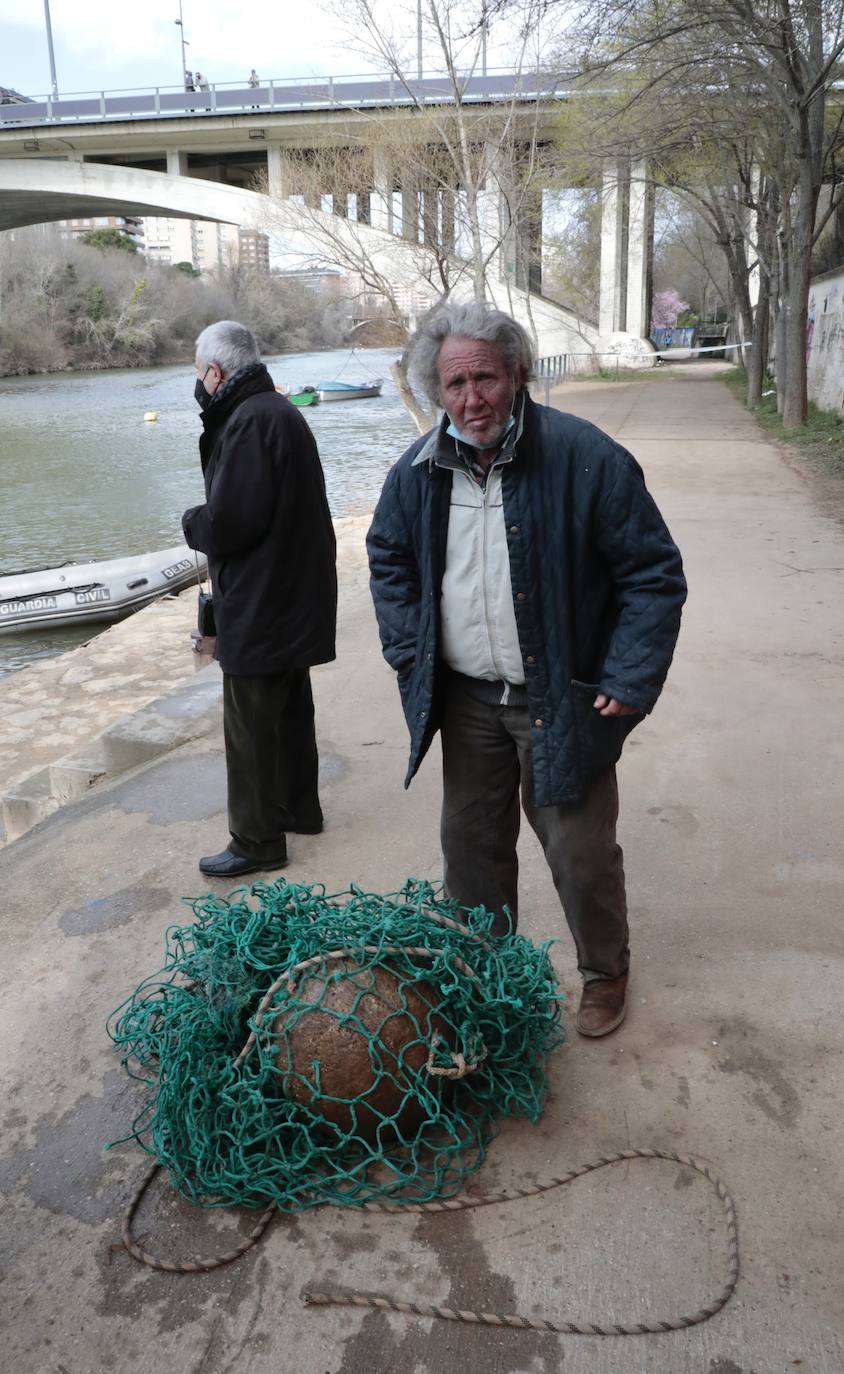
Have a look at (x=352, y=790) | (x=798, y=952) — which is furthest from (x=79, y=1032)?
(x=798, y=952)

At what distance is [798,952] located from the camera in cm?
328

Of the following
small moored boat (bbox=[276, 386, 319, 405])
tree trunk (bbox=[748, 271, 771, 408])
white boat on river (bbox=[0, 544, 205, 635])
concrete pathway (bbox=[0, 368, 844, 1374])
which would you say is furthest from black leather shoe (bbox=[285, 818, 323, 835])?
small moored boat (bbox=[276, 386, 319, 405])

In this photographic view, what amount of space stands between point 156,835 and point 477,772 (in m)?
1.91

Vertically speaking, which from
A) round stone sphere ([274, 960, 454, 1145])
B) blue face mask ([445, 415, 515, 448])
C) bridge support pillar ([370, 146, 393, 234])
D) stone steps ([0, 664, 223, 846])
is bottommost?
stone steps ([0, 664, 223, 846])

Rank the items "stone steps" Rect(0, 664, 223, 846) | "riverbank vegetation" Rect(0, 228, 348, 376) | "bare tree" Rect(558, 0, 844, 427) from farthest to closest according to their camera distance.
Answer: "riverbank vegetation" Rect(0, 228, 348, 376)
"bare tree" Rect(558, 0, 844, 427)
"stone steps" Rect(0, 664, 223, 846)

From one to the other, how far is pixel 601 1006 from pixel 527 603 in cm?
115

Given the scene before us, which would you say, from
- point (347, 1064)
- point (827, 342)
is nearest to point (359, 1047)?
point (347, 1064)

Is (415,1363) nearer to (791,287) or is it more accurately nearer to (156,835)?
(156,835)

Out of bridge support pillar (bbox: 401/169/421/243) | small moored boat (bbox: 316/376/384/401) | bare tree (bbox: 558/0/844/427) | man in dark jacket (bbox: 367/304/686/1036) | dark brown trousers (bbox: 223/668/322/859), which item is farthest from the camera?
small moored boat (bbox: 316/376/384/401)

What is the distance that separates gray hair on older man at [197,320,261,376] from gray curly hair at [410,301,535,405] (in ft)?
4.06

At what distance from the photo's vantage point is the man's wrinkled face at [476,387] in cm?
249

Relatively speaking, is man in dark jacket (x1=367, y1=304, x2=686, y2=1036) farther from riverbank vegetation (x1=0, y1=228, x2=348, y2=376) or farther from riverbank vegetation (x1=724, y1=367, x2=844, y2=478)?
riverbank vegetation (x1=0, y1=228, x2=348, y2=376)

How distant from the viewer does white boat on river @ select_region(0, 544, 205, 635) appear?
13.0 meters

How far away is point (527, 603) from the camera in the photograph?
258 cm
